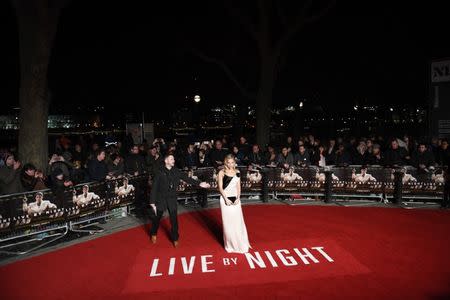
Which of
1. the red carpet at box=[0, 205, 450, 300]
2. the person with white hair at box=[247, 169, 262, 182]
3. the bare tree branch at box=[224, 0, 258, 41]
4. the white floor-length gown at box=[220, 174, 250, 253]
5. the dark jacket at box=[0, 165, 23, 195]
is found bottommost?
the red carpet at box=[0, 205, 450, 300]

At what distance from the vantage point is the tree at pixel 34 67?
491 inches

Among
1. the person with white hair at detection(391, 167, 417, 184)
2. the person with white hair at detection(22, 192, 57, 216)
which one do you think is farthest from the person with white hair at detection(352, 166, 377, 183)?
the person with white hair at detection(22, 192, 57, 216)

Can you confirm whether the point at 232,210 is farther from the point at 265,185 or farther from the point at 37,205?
the point at 265,185

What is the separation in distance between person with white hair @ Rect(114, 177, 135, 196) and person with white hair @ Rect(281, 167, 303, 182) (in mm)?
4860

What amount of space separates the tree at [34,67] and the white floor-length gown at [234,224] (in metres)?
7.01

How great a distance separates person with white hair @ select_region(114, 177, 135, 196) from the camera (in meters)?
11.6

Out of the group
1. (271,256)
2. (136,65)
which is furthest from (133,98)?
(271,256)

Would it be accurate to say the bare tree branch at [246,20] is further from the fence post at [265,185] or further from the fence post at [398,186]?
the fence post at [398,186]

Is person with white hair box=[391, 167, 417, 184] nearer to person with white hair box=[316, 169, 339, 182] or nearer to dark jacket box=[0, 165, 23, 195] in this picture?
person with white hair box=[316, 169, 339, 182]

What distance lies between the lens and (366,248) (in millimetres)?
9055

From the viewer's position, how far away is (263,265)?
8.12m

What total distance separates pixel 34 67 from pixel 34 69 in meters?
0.06

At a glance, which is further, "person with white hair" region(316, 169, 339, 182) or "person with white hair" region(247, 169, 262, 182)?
"person with white hair" region(247, 169, 262, 182)

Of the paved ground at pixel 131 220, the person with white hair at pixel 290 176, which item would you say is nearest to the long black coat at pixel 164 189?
the paved ground at pixel 131 220
